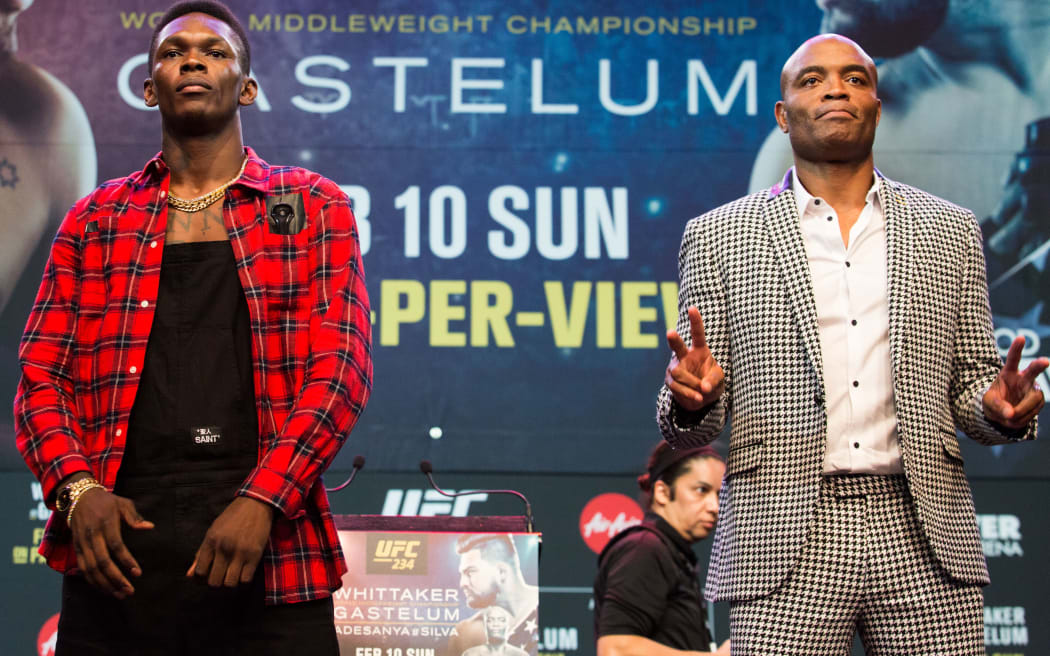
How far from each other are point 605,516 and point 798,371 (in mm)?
2365

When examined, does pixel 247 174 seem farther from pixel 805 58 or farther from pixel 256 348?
pixel 805 58

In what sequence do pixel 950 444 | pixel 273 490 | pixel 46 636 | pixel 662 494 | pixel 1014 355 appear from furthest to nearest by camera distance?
1. pixel 46 636
2. pixel 662 494
3. pixel 950 444
4. pixel 1014 355
5. pixel 273 490

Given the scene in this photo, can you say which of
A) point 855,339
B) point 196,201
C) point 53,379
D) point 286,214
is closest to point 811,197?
point 855,339

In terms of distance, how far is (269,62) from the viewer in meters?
4.59

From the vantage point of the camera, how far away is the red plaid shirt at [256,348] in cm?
175

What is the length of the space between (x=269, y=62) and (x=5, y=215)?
1175 millimetres

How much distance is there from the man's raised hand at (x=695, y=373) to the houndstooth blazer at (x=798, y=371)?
0.11 meters

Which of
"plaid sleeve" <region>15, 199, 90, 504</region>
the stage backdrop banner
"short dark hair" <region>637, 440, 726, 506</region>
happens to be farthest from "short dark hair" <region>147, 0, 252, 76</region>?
the stage backdrop banner

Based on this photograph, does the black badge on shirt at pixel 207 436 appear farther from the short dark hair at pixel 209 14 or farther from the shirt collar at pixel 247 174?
the short dark hair at pixel 209 14

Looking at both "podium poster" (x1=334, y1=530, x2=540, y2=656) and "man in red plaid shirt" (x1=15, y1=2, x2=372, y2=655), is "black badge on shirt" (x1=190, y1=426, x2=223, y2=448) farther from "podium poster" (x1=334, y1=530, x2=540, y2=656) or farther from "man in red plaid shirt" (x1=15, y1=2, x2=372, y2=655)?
"podium poster" (x1=334, y1=530, x2=540, y2=656)

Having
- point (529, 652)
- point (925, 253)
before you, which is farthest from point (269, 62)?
point (925, 253)

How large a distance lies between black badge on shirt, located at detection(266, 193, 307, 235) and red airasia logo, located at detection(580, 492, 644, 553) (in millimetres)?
2568

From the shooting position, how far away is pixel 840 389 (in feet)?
6.75

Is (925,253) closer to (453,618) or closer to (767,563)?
(767,563)
